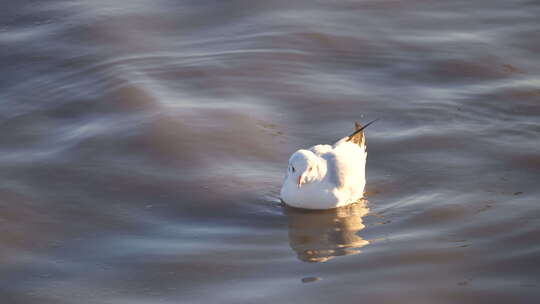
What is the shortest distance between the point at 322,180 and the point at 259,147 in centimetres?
141

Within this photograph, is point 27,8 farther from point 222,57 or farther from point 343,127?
point 343,127

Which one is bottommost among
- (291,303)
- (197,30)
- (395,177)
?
(291,303)

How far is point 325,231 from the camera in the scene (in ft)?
29.0

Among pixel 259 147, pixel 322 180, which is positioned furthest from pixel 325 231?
pixel 259 147

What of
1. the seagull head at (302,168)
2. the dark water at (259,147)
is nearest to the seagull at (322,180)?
the seagull head at (302,168)

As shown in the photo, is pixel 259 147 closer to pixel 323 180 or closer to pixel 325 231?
pixel 323 180

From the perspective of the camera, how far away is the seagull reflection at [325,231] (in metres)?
8.31

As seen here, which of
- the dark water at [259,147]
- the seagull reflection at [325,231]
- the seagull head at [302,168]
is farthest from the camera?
the seagull head at [302,168]

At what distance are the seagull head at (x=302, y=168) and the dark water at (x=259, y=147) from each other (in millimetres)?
394

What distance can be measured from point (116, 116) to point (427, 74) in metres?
4.04

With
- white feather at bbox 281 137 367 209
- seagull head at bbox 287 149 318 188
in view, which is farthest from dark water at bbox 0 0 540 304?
seagull head at bbox 287 149 318 188

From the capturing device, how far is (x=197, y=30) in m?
13.5

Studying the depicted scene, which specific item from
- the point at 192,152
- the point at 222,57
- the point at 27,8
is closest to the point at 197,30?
the point at 222,57

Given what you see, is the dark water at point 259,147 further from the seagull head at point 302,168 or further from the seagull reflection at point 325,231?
the seagull head at point 302,168
